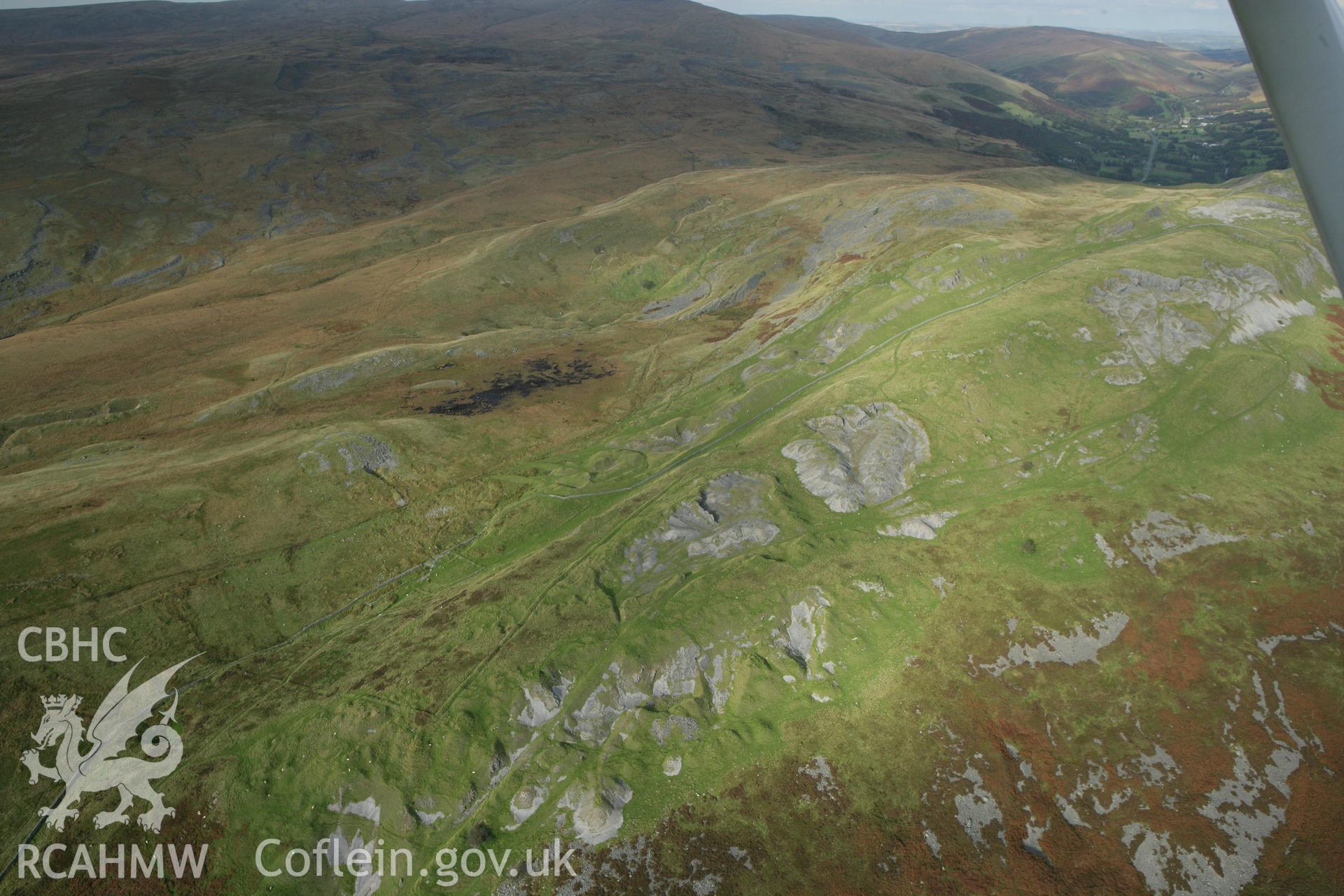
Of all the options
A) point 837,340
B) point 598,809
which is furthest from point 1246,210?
point 598,809

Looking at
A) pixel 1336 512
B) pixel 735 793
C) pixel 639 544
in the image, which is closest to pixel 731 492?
pixel 639 544

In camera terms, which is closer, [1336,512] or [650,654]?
[650,654]

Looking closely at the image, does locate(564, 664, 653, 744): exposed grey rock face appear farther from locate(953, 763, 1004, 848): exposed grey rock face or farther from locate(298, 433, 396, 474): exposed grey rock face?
locate(298, 433, 396, 474): exposed grey rock face

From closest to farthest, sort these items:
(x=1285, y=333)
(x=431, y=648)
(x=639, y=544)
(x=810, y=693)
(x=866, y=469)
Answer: (x=810, y=693) < (x=431, y=648) < (x=639, y=544) < (x=866, y=469) < (x=1285, y=333)

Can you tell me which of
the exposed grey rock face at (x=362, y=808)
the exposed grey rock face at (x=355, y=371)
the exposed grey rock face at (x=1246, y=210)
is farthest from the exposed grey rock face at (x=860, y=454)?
the exposed grey rock face at (x=355, y=371)

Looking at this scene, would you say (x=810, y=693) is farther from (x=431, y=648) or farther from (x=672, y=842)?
(x=431, y=648)

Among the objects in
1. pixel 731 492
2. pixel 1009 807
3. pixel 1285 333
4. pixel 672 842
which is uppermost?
pixel 1285 333

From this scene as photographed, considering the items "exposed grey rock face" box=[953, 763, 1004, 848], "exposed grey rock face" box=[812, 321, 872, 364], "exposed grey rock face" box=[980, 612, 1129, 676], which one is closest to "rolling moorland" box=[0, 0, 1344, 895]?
"exposed grey rock face" box=[953, 763, 1004, 848]
